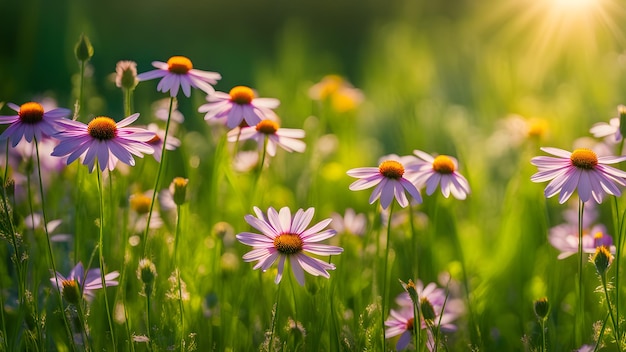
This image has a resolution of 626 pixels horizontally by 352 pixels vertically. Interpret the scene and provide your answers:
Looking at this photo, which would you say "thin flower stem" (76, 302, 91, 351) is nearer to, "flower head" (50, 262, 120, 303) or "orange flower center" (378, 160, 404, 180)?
"flower head" (50, 262, 120, 303)

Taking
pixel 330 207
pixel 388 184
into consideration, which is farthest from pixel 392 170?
pixel 330 207

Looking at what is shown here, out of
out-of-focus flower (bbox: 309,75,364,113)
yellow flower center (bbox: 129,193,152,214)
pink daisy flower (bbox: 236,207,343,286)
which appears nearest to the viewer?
pink daisy flower (bbox: 236,207,343,286)

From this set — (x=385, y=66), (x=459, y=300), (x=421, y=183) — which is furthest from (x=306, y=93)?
(x=421, y=183)

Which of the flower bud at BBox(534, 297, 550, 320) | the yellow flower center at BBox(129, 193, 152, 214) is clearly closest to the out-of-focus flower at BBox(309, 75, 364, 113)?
the yellow flower center at BBox(129, 193, 152, 214)

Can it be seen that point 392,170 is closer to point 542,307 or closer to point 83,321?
point 542,307

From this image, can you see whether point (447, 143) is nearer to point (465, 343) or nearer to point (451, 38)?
point (465, 343)
